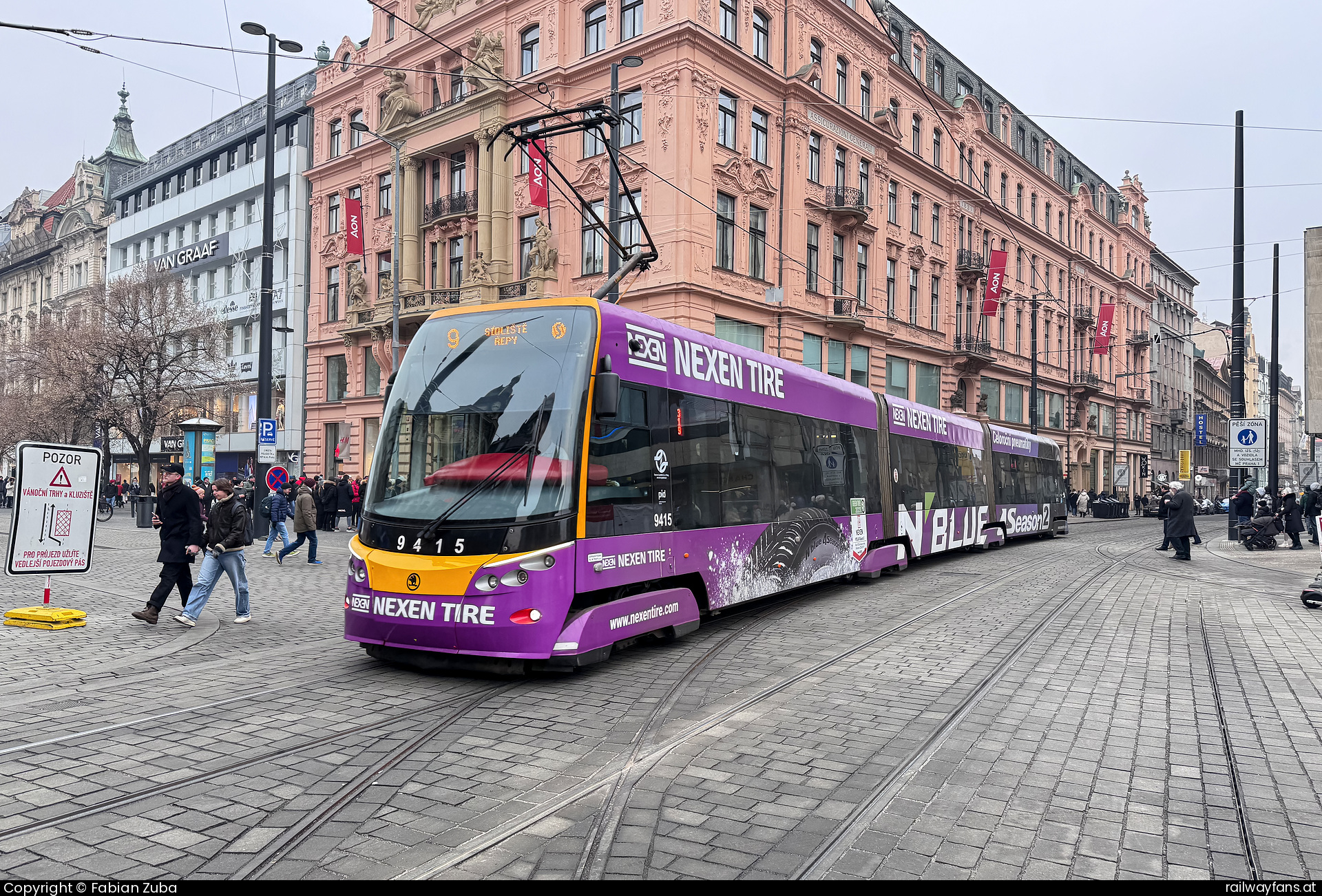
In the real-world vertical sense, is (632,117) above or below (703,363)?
above

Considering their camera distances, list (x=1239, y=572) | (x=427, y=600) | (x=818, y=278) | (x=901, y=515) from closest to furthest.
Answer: (x=427, y=600), (x=901, y=515), (x=1239, y=572), (x=818, y=278)

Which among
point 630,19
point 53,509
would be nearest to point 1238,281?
point 630,19

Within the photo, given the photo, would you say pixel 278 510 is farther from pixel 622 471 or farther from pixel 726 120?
pixel 726 120

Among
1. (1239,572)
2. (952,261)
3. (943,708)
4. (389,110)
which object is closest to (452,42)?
(389,110)

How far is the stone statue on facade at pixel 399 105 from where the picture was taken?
112 feet

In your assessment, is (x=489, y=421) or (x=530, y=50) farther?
(x=530, y=50)

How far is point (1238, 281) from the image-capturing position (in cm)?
2067

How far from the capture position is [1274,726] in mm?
6090

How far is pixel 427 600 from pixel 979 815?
172 inches

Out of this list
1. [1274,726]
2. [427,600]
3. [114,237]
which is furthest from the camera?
[114,237]

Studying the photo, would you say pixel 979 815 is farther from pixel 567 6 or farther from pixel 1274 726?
pixel 567 6

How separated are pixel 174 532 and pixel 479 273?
22.3m

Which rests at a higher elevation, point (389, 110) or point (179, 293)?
point (389, 110)

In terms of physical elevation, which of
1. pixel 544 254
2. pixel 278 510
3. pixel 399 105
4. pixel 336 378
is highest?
pixel 399 105
